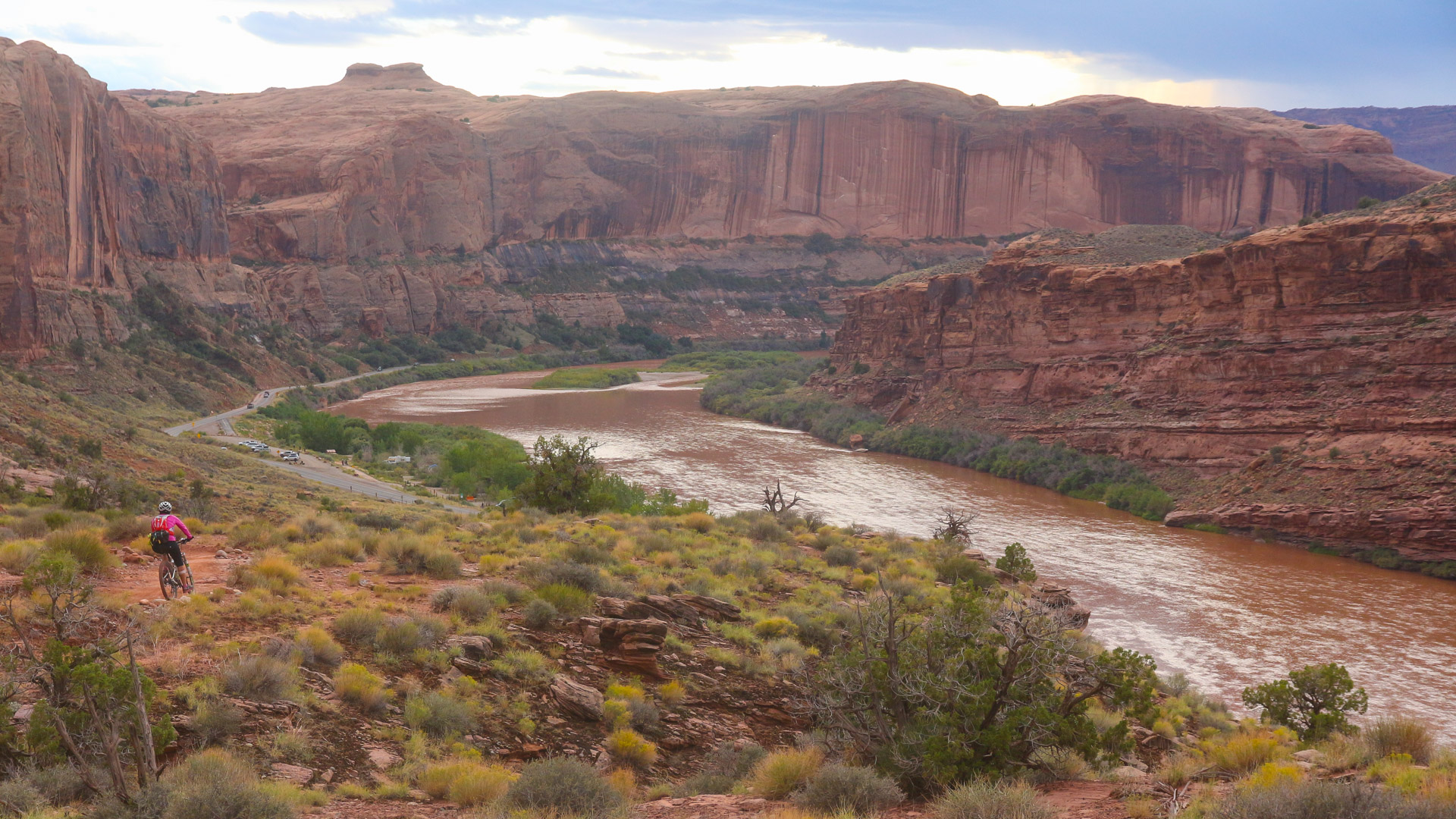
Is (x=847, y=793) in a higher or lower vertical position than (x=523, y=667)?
higher

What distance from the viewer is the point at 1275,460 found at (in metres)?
32.4

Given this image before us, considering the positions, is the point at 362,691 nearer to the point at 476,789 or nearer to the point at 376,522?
the point at 476,789

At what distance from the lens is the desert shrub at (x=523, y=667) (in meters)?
11.2

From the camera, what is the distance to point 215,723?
8.12 metres

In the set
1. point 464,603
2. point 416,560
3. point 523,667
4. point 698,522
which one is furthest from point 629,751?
point 698,522

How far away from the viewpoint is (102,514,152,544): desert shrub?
557 inches

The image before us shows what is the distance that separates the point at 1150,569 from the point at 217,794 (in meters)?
25.7

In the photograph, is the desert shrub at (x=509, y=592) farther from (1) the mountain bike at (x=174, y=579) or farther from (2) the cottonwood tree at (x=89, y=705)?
(2) the cottonwood tree at (x=89, y=705)

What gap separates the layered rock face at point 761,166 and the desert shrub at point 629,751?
89595 mm

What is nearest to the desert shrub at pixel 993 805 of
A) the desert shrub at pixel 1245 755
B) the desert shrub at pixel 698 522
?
the desert shrub at pixel 1245 755

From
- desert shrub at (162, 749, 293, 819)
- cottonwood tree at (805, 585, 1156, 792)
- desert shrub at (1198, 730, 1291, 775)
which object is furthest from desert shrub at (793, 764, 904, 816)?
desert shrub at (162, 749, 293, 819)

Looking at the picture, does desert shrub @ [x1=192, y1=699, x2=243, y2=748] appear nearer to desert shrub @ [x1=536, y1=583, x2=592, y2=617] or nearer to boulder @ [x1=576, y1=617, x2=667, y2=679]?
boulder @ [x1=576, y1=617, x2=667, y2=679]

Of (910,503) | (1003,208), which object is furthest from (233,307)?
(1003,208)

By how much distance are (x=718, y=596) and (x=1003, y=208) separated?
115792 millimetres
